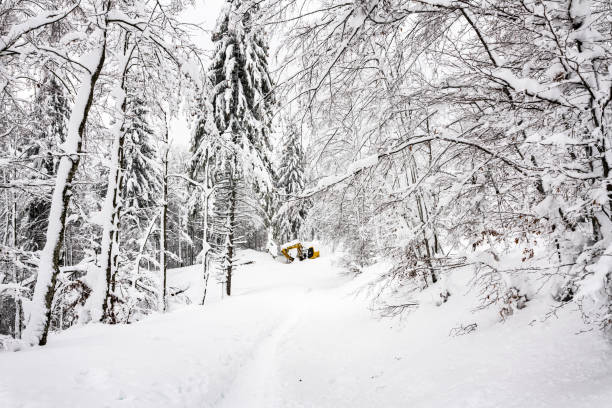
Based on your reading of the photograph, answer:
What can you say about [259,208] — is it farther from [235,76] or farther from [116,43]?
[116,43]

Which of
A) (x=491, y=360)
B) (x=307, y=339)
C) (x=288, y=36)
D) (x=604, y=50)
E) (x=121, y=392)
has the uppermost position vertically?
(x=288, y=36)

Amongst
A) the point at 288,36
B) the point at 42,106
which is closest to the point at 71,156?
the point at 42,106

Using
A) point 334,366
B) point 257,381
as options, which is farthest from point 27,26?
point 334,366

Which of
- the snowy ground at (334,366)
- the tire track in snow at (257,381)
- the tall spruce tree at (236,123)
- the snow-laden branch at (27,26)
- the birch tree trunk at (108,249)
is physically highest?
the tall spruce tree at (236,123)

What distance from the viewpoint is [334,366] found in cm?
529

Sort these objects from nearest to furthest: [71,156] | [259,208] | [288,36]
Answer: [288,36]
[71,156]
[259,208]

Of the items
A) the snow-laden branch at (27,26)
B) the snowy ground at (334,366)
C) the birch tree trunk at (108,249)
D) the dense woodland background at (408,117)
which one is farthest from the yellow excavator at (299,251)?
the snow-laden branch at (27,26)

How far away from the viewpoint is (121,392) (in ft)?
11.4

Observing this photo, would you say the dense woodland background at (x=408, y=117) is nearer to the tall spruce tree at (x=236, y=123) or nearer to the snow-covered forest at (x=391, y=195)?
the snow-covered forest at (x=391, y=195)

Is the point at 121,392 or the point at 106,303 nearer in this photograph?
the point at 121,392

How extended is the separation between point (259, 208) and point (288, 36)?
1590 cm

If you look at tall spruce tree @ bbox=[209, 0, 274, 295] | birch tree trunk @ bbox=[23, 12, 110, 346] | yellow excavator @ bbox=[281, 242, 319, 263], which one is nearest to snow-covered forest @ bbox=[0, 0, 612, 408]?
birch tree trunk @ bbox=[23, 12, 110, 346]

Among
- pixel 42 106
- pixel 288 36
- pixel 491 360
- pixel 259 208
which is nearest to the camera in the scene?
pixel 288 36

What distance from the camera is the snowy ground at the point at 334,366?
279 cm
